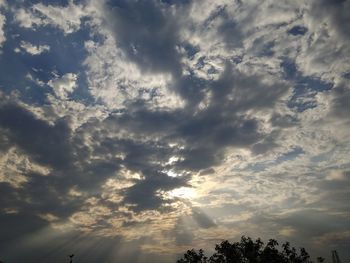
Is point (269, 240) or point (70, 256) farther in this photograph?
point (269, 240)

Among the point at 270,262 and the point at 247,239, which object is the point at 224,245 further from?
the point at 270,262

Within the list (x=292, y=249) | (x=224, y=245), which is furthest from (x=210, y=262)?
(x=292, y=249)

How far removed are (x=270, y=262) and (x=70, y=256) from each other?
5082 centimetres

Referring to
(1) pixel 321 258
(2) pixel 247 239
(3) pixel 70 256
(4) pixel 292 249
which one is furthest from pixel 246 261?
(3) pixel 70 256

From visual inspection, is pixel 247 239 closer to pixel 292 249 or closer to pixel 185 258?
pixel 292 249

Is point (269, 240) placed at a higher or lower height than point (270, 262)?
higher

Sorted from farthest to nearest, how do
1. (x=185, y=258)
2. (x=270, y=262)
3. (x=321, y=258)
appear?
(x=321, y=258) < (x=185, y=258) < (x=270, y=262)

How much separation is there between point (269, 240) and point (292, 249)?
25.8 feet

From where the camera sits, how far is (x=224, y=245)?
9125 centimetres

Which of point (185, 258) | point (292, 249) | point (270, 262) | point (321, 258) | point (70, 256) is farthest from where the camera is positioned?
point (321, 258)

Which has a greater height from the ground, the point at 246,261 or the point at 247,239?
the point at 247,239

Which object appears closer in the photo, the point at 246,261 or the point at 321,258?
the point at 246,261

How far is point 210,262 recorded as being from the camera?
92938 mm

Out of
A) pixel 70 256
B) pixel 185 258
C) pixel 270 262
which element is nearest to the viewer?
pixel 70 256
